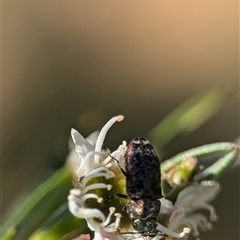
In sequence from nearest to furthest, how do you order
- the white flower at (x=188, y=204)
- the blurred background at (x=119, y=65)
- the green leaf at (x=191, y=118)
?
the white flower at (x=188, y=204) < the green leaf at (x=191, y=118) < the blurred background at (x=119, y=65)

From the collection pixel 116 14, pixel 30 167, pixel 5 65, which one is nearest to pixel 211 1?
pixel 116 14

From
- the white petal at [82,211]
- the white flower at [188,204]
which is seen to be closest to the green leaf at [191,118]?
the white flower at [188,204]

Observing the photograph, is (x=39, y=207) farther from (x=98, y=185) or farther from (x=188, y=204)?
(x=188, y=204)

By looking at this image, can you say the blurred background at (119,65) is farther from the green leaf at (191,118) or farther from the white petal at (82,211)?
the white petal at (82,211)

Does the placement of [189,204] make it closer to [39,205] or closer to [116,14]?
[39,205]

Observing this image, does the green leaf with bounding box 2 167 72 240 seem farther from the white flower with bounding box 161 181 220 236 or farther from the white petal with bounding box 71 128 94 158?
the white flower with bounding box 161 181 220 236

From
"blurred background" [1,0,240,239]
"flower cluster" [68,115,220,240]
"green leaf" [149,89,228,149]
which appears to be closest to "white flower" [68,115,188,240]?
"flower cluster" [68,115,220,240]
